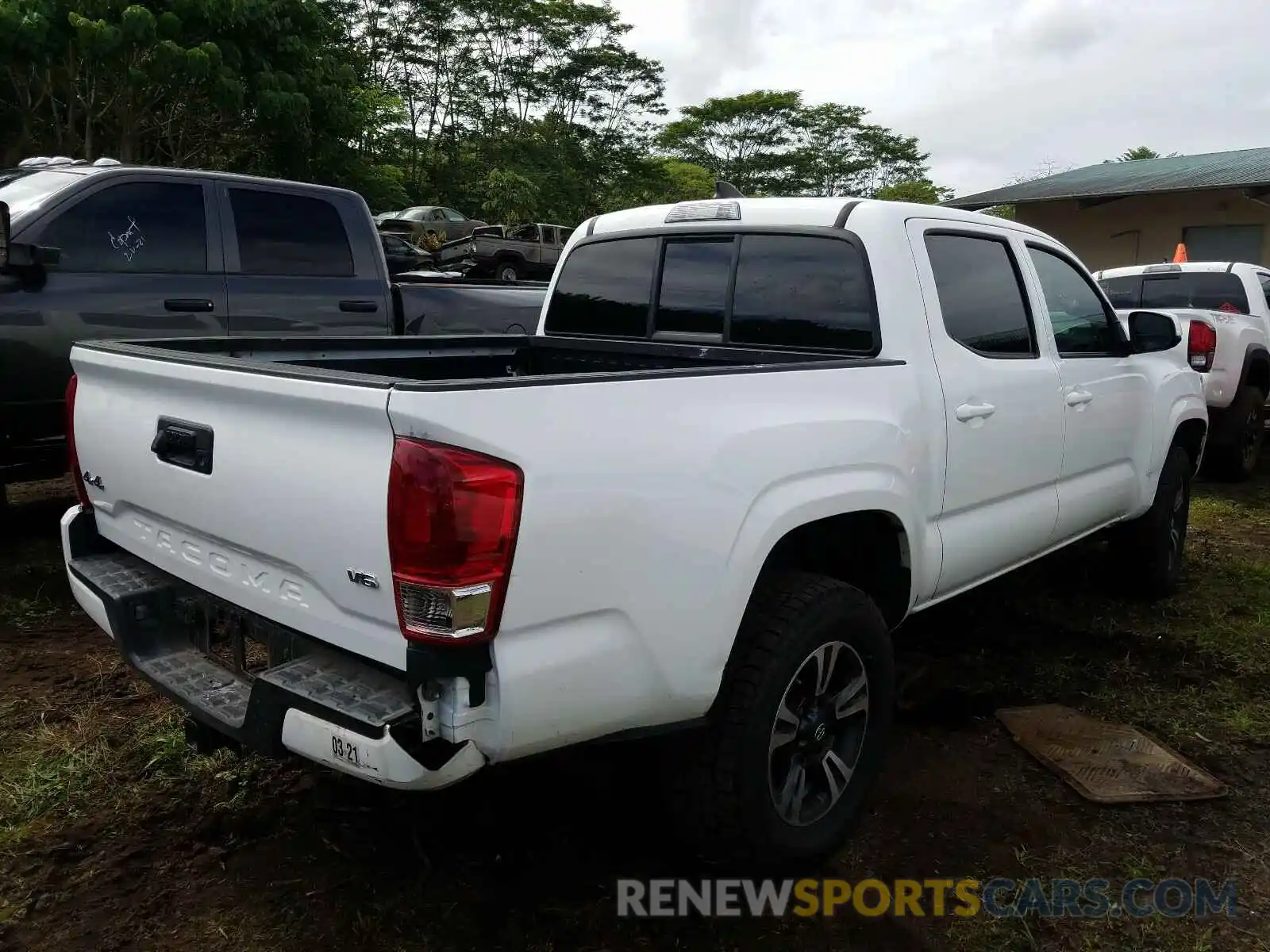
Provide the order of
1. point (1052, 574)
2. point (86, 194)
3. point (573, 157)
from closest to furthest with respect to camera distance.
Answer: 1. point (86, 194)
2. point (1052, 574)
3. point (573, 157)

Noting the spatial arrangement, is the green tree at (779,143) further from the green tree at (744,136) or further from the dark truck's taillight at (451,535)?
the dark truck's taillight at (451,535)

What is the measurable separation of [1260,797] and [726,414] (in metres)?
2.29

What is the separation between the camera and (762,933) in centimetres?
237

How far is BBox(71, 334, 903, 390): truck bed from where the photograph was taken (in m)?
2.69

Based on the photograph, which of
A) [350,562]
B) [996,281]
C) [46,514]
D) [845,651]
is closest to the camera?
[350,562]

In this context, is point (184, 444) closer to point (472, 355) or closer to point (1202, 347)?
point (472, 355)

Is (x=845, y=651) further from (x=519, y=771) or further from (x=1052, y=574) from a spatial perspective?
(x=1052, y=574)

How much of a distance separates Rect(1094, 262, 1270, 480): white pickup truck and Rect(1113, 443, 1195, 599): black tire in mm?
2762

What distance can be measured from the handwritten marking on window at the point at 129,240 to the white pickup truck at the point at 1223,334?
6582 mm

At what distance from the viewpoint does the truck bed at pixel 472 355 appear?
2689mm

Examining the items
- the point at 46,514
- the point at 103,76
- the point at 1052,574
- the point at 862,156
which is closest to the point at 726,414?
the point at 1052,574

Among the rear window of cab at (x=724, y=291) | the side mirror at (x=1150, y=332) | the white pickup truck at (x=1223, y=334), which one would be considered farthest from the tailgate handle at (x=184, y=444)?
the white pickup truck at (x=1223, y=334)

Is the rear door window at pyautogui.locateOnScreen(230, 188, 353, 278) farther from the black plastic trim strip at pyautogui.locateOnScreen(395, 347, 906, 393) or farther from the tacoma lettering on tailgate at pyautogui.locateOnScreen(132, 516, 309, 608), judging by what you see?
the black plastic trim strip at pyautogui.locateOnScreen(395, 347, 906, 393)

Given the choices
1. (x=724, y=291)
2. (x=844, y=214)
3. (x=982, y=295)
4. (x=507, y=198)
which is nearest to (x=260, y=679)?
(x=724, y=291)
